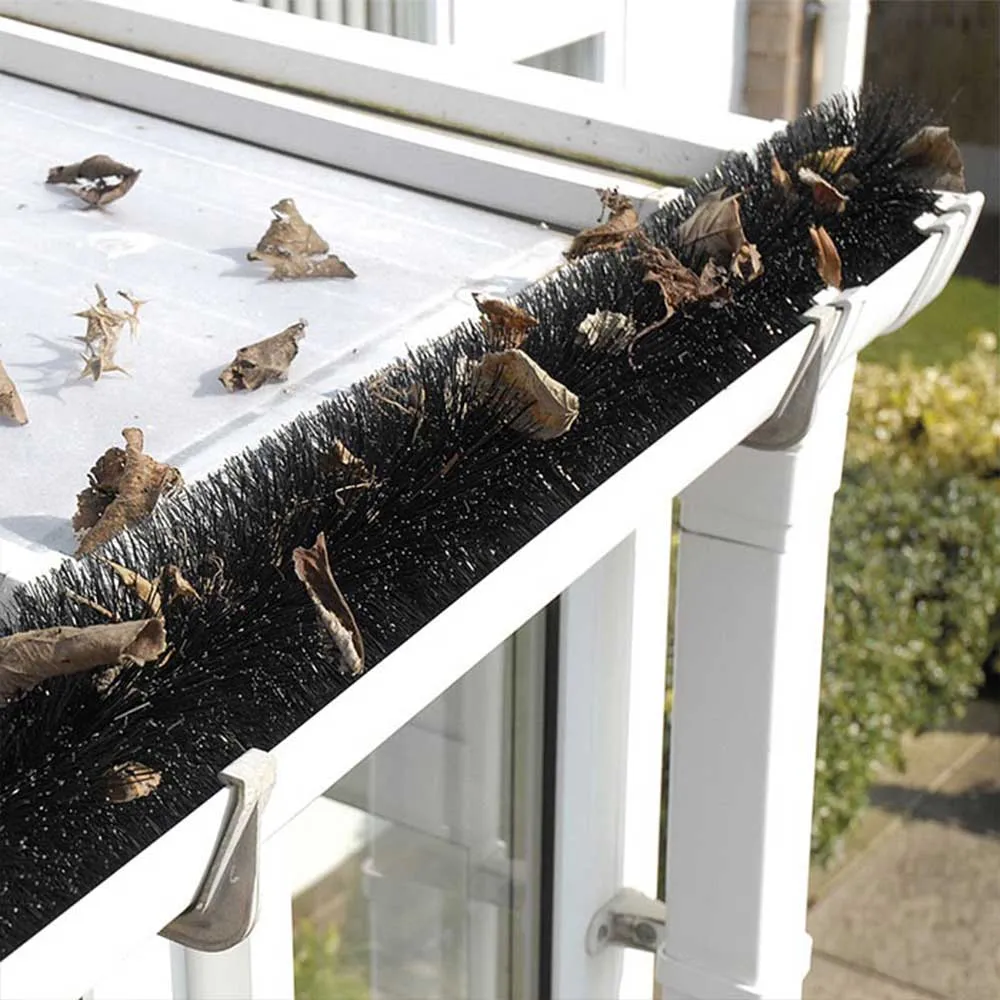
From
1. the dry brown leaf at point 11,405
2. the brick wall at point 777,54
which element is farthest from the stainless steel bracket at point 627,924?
the brick wall at point 777,54

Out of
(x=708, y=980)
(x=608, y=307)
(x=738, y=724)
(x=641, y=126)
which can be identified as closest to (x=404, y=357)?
(x=608, y=307)

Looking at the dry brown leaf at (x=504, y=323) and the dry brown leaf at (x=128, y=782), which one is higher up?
the dry brown leaf at (x=504, y=323)

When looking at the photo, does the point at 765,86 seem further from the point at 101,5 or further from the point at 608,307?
the point at 608,307

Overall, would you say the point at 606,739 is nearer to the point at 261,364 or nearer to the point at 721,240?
the point at 721,240

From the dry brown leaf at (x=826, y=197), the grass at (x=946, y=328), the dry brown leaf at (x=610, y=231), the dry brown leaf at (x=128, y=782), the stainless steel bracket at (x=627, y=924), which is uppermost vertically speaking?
the dry brown leaf at (x=826, y=197)

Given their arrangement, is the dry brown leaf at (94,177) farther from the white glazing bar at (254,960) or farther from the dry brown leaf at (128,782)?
the dry brown leaf at (128,782)

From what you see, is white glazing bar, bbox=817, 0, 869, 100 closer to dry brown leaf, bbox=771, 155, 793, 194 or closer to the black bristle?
dry brown leaf, bbox=771, 155, 793, 194

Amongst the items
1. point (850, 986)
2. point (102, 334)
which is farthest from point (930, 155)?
point (850, 986)
